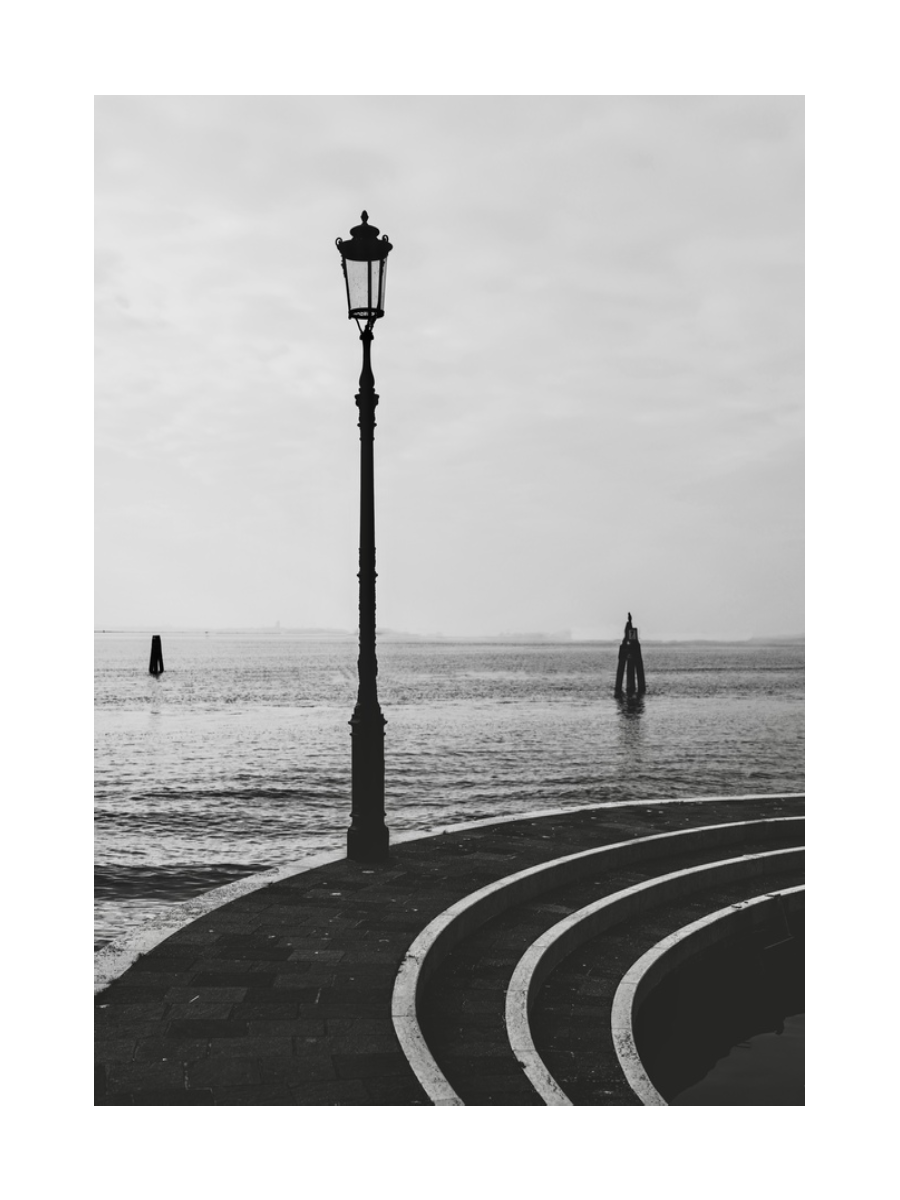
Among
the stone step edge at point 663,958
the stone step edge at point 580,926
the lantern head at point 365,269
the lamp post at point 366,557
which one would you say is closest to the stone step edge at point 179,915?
the lamp post at point 366,557

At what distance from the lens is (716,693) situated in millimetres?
71438

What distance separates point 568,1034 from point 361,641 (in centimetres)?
418

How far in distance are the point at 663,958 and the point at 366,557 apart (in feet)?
14.2

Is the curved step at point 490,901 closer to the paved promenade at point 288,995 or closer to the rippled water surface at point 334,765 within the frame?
the paved promenade at point 288,995

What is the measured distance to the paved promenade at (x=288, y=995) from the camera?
4.86m

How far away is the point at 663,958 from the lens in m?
7.73

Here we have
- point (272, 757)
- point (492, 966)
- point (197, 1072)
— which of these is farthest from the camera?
point (272, 757)

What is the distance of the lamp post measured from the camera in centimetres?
927

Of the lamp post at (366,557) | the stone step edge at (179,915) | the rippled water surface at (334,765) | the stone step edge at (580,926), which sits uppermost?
the lamp post at (366,557)

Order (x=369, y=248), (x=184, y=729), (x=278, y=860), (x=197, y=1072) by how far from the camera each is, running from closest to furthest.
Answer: (x=197, y=1072) < (x=369, y=248) < (x=278, y=860) < (x=184, y=729)

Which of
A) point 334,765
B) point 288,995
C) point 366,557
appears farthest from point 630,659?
point 288,995

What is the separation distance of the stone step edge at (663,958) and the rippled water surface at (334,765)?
553 centimetres
